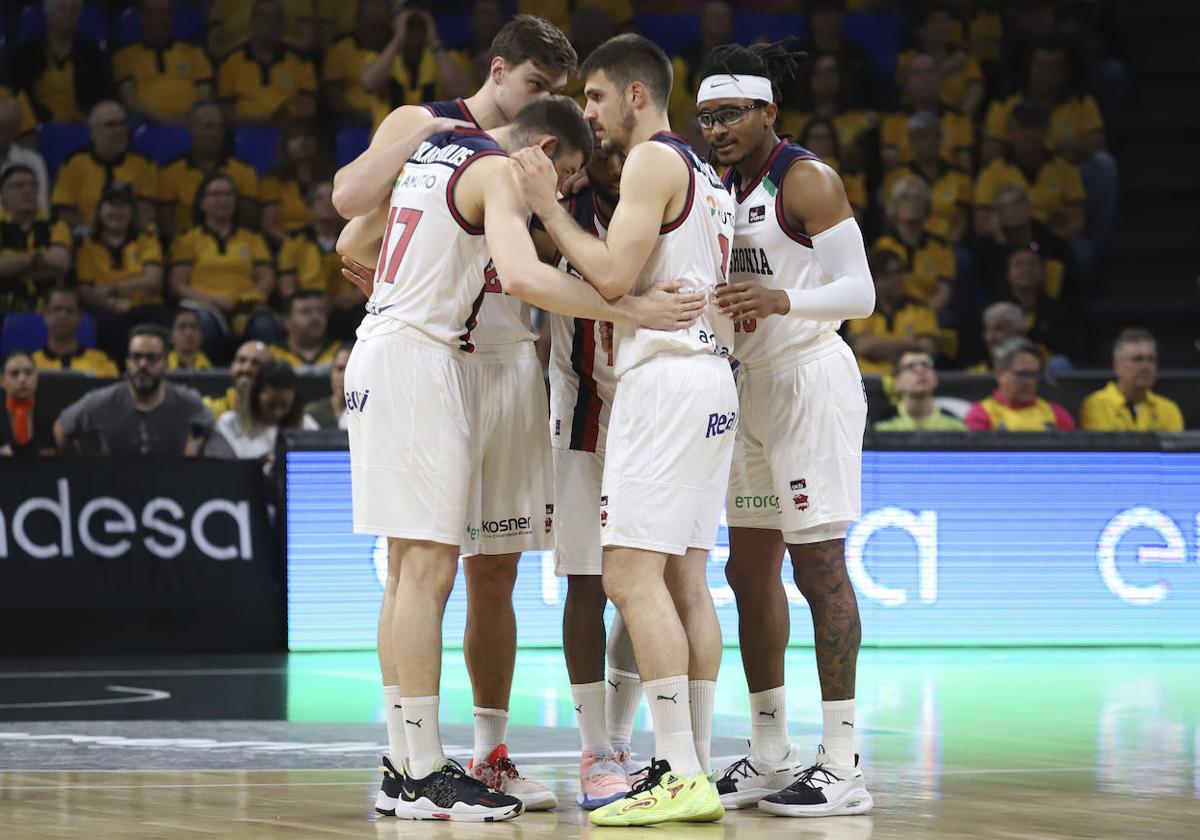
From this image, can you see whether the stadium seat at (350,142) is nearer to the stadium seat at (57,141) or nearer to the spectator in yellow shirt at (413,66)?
the spectator in yellow shirt at (413,66)

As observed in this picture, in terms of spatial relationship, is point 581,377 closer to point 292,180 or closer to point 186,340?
point 186,340

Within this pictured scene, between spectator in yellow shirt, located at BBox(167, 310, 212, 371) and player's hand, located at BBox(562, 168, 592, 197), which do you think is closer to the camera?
player's hand, located at BBox(562, 168, 592, 197)

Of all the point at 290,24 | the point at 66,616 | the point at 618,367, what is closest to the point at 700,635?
the point at 618,367

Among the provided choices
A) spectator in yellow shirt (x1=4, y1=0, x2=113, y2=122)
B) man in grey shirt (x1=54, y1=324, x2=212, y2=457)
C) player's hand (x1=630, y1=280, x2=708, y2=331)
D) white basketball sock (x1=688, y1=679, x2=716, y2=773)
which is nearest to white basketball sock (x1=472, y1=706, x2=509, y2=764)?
white basketball sock (x1=688, y1=679, x2=716, y2=773)

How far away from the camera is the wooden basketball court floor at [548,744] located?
18.8 ft

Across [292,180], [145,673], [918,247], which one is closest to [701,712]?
[145,673]

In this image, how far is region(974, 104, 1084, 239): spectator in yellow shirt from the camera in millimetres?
Result: 16344

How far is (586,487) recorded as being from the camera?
652 cm

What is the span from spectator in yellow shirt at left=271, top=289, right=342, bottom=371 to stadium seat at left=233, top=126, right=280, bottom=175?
8.50 ft

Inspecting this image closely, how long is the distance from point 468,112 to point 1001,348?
694cm

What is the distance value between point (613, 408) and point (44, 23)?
11306 mm

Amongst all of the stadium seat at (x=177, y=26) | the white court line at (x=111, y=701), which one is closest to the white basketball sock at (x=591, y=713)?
the white court line at (x=111, y=701)

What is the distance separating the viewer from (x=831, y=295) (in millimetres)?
6238

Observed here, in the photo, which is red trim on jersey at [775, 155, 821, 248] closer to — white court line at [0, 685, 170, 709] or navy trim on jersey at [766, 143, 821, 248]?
navy trim on jersey at [766, 143, 821, 248]
